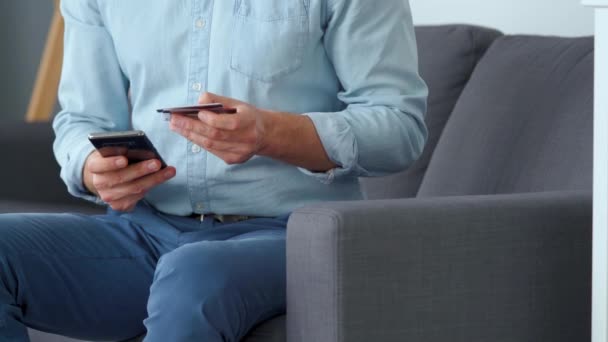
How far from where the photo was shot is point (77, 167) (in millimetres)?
1589

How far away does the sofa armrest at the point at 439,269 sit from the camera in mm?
1200

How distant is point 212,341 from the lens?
120cm

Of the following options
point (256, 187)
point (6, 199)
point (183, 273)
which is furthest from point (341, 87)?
point (6, 199)

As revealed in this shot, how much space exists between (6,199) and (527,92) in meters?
1.30

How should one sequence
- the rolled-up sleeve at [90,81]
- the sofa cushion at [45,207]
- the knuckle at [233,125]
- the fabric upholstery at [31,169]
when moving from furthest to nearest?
1. the fabric upholstery at [31,169]
2. the sofa cushion at [45,207]
3. the rolled-up sleeve at [90,81]
4. the knuckle at [233,125]

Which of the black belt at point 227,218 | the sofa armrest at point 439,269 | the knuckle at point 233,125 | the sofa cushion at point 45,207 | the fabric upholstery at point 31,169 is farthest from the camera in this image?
the fabric upholstery at point 31,169

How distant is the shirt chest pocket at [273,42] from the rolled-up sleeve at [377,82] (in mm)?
49

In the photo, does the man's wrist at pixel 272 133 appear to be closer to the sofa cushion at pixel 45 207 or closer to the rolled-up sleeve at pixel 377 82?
the rolled-up sleeve at pixel 377 82

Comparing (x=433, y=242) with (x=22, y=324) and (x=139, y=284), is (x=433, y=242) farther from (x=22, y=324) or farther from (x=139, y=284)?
(x=22, y=324)

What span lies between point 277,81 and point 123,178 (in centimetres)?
26

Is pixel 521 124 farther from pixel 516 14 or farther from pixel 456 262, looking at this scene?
pixel 456 262

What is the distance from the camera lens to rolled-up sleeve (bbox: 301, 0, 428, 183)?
4.82ft

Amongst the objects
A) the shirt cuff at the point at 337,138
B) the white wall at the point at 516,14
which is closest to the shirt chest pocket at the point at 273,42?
the shirt cuff at the point at 337,138

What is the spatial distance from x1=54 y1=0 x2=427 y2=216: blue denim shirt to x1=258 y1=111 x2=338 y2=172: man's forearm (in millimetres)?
25
